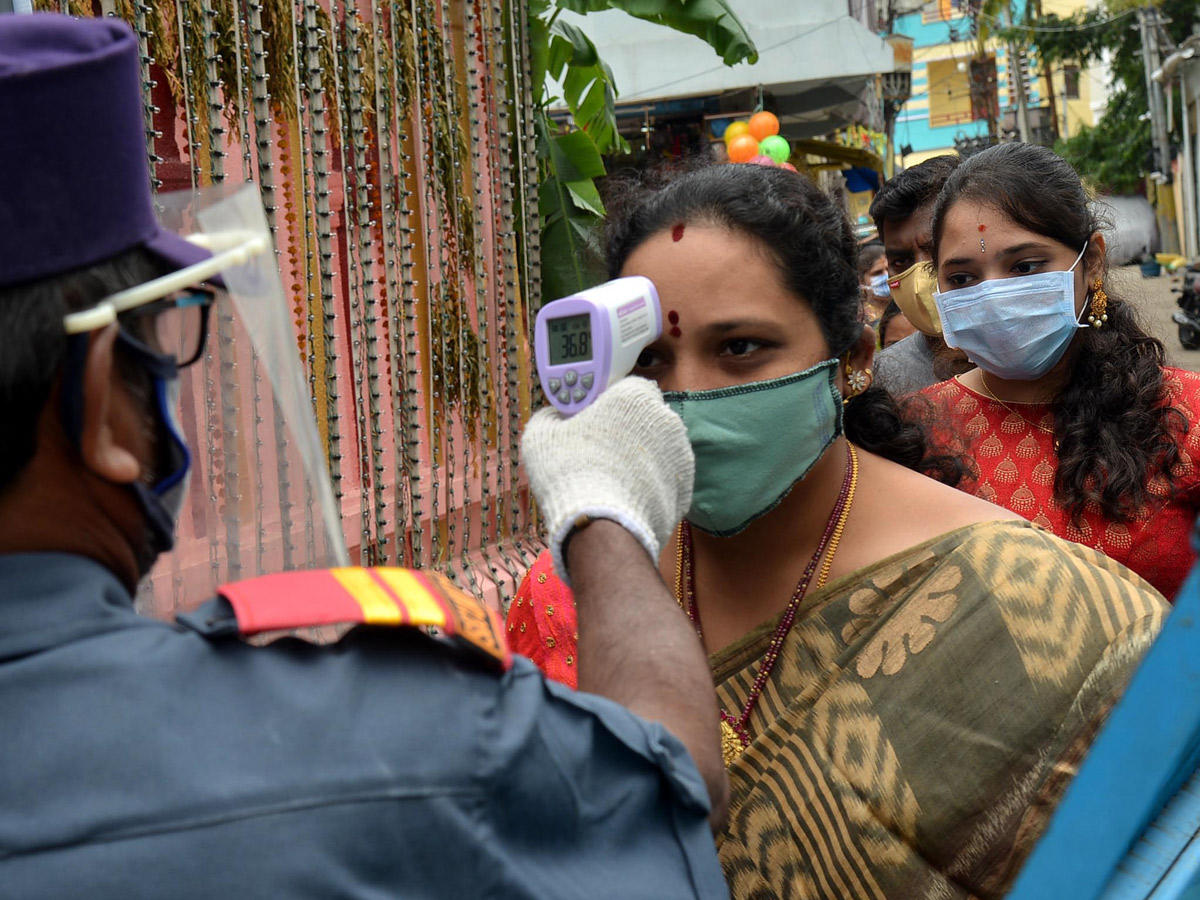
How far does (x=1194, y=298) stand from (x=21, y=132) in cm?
1508

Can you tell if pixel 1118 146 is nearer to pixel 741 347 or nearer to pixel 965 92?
pixel 965 92

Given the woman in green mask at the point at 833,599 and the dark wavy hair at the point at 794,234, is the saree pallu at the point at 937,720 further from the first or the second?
the dark wavy hair at the point at 794,234

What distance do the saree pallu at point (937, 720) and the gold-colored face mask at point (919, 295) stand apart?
1774 millimetres

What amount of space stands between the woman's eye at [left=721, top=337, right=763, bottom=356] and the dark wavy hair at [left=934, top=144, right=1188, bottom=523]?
1.05 meters

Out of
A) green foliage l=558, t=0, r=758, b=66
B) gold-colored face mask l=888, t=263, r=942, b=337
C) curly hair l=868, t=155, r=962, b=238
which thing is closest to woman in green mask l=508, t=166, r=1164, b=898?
gold-colored face mask l=888, t=263, r=942, b=337

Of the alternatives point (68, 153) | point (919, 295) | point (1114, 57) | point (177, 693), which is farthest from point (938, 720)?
point (1114, 57)

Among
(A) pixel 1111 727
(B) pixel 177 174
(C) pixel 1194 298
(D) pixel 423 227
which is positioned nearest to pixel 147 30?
(B) pixel 177 174

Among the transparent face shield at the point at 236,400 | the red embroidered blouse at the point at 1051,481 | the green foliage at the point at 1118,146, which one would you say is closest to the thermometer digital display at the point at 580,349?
the transparent face shield at the point at 236,400

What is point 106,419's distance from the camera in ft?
2.96

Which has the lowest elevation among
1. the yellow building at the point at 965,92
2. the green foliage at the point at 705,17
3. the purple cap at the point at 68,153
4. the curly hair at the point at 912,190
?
the purple cap at the point at 68,153

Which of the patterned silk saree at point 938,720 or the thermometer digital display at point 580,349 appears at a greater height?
the thermometer digital display at point 580,349

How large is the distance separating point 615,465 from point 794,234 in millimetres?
713

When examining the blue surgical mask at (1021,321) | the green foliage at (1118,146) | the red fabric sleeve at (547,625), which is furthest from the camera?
the green foliage at (1118,146)

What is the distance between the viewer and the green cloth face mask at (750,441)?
1730 mm
